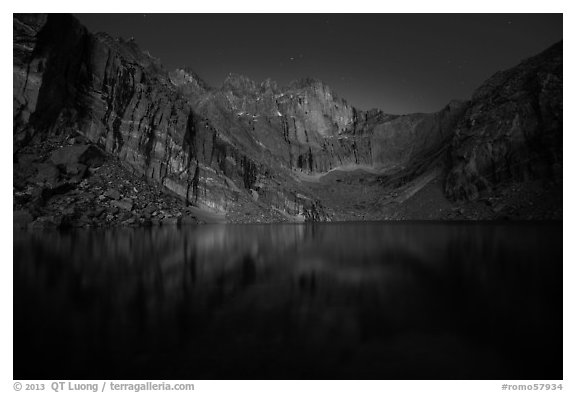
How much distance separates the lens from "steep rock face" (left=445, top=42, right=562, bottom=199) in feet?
305

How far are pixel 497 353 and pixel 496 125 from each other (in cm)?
12445

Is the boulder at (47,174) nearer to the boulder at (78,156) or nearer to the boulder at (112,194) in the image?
the boulder at (78,156)

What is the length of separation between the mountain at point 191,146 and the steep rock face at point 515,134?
0.34 m

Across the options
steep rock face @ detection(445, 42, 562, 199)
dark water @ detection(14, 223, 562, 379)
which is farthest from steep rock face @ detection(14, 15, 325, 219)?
dark water @ detection(14, 223, 562, 379)

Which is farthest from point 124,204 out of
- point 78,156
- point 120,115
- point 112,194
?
point 120,115

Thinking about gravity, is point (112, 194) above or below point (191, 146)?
below

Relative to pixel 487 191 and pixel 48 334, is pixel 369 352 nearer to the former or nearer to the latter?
pixel 48 334

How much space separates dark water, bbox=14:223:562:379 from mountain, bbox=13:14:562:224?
44.1m

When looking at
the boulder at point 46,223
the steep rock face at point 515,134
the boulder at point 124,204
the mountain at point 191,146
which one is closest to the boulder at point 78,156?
the mountain at point 191,146

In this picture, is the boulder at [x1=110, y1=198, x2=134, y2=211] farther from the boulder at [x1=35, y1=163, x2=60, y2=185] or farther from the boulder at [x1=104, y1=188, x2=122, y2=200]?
the boulder at [x1=35, y1=163, x2=60, y2=185]

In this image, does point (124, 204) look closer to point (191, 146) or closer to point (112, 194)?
point (112, 194)

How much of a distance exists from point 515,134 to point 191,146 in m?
98.0

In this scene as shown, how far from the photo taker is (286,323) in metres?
8.59
